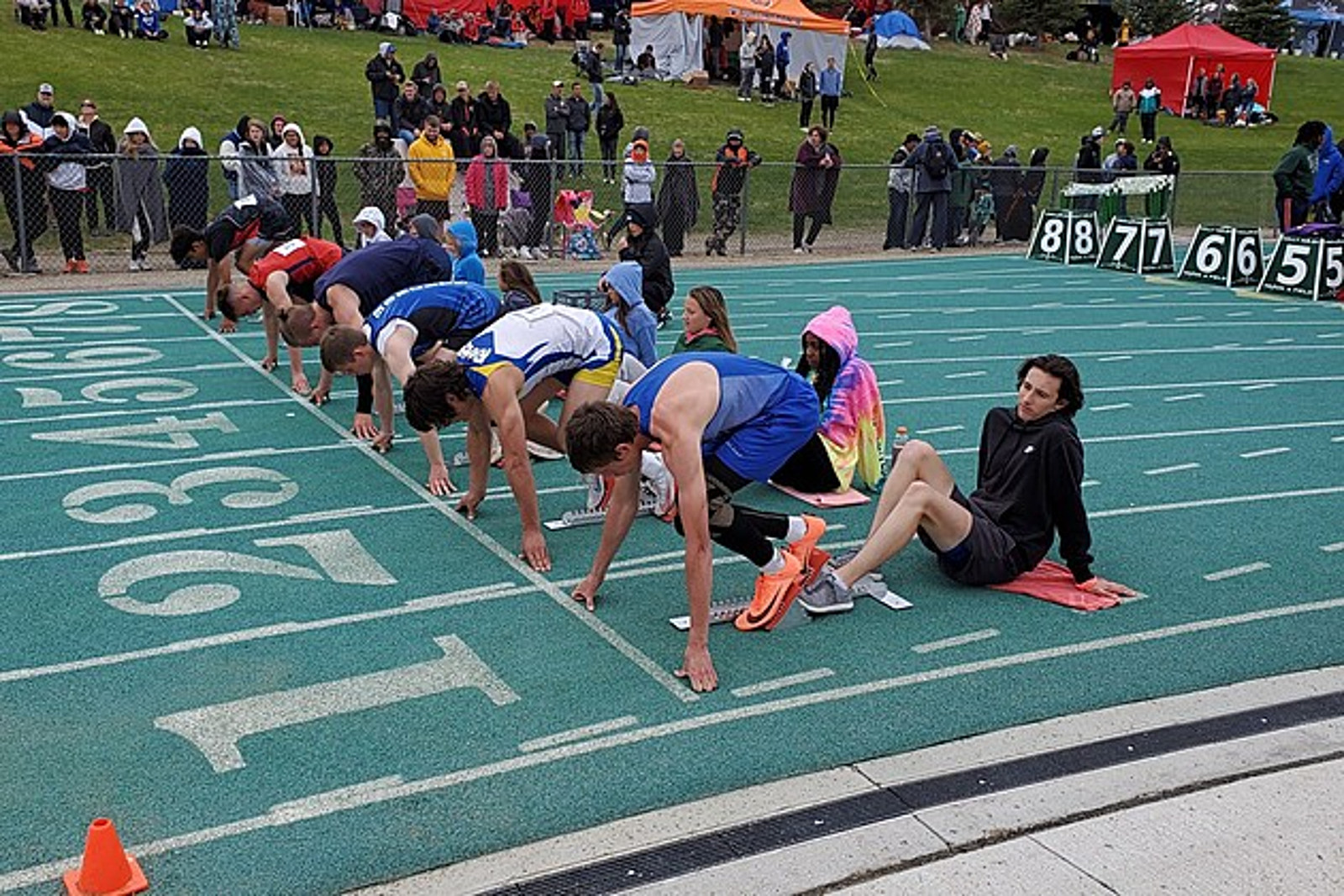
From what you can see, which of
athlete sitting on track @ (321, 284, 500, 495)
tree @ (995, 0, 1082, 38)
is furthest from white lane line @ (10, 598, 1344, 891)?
tree @ (995, 0, 1082, 38)

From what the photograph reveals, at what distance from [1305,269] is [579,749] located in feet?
51.1

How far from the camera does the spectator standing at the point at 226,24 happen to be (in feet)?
111

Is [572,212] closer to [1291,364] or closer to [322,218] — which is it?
[322,218]

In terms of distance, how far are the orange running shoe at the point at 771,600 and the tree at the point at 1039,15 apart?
179 feet

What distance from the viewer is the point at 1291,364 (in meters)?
12.4

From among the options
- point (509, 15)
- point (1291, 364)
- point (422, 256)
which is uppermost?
point (509, 15)

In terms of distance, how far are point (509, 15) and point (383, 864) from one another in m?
41.0

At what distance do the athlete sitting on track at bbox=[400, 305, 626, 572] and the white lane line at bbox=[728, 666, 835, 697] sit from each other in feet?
5.13

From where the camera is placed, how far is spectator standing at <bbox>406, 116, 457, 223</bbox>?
55.0 ft

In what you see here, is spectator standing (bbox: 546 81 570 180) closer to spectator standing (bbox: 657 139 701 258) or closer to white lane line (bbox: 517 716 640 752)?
spectator standing (bbox: 657 139 701 258)

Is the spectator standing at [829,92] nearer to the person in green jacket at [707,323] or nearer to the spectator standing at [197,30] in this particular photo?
the spectator standing at [197,30]

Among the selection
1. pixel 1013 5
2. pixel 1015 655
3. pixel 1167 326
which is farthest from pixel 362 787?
pixel 1013 5

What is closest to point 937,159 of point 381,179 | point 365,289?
point 381,179

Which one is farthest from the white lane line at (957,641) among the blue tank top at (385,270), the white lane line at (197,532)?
the blue tank top at (385,270)
